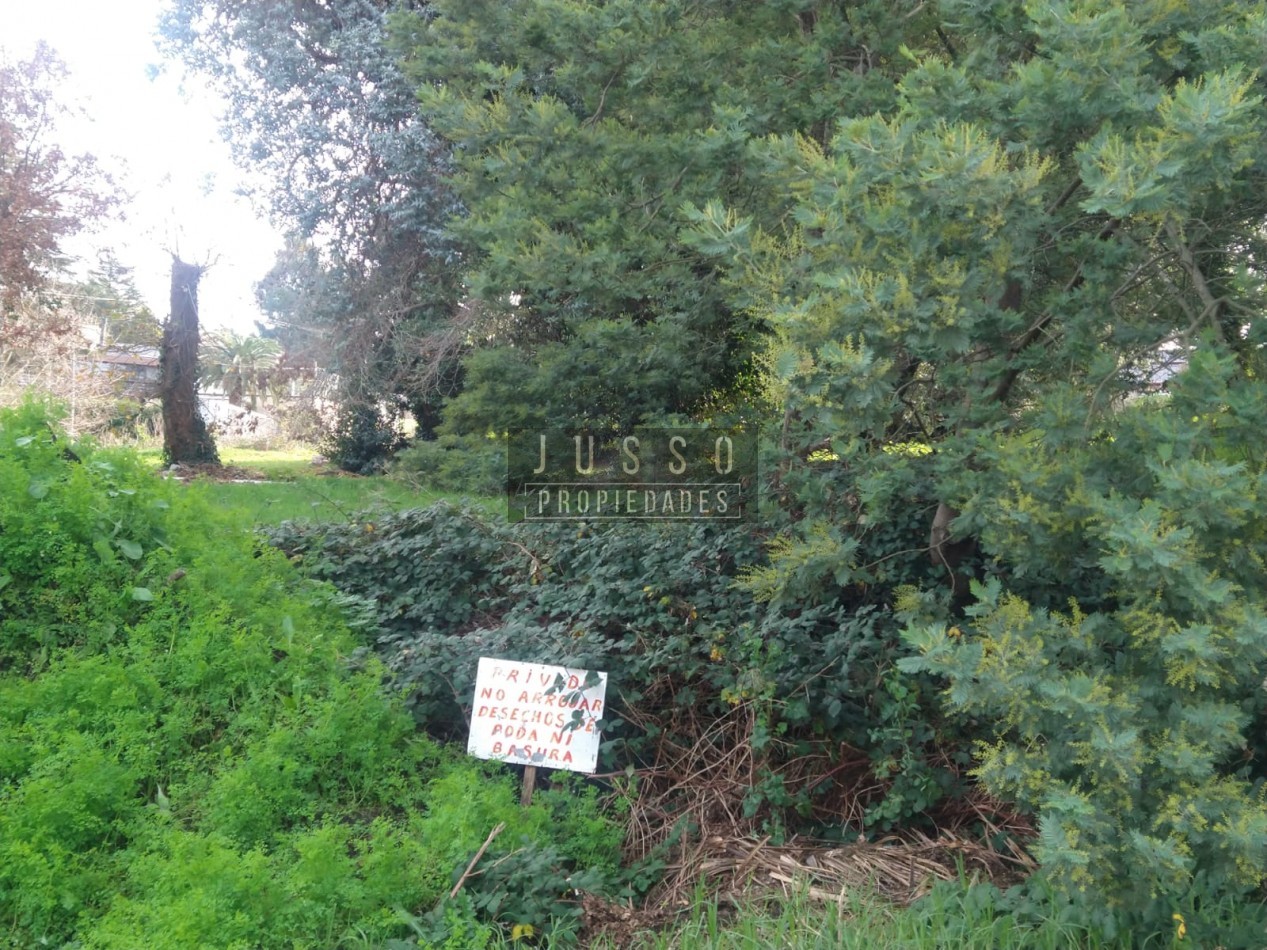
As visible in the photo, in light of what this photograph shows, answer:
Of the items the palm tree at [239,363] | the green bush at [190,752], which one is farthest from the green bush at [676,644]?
the palm tree at [239,363]

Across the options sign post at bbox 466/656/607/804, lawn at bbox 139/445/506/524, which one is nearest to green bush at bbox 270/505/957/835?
sign post at bbox 466/656/607/804

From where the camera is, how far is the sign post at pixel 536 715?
3684mm

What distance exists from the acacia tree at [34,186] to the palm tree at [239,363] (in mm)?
6227

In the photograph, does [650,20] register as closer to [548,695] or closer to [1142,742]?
[548,695]

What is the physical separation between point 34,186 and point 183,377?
527 centimetres

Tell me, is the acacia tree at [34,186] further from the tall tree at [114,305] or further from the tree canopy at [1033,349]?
the tree canopy at [1033,349]

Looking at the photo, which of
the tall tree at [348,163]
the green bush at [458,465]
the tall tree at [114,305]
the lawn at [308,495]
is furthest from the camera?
the tall tree at [114,305]

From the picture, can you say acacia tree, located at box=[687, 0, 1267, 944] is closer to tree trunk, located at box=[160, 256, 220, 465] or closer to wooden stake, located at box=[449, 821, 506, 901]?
wooden stake, located at box=[449, 821, 506, 901]

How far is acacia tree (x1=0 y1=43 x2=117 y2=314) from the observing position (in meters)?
15.5

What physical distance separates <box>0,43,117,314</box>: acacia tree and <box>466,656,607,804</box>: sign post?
14337mm

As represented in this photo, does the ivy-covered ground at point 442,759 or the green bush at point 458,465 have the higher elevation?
the green bush at point 458,465

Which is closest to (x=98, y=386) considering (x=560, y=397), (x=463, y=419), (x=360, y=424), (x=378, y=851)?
(x=360, y=424)

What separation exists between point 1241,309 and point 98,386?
15.1 metres

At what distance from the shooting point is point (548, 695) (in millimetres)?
3764
